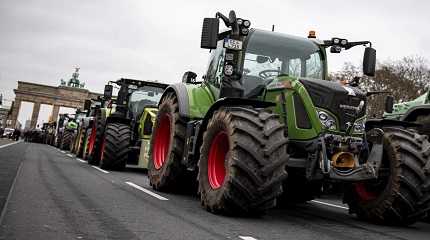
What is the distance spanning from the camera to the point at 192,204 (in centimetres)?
707

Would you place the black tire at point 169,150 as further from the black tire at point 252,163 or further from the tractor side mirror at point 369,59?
the tractor side mirror at point 369,59

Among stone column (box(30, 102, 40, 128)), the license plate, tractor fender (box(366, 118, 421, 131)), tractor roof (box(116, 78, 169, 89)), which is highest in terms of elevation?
stone column (box(30, 102, 40, 128))

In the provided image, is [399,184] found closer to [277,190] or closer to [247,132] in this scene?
[277,190]

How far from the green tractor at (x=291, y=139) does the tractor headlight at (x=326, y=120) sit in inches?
0.5

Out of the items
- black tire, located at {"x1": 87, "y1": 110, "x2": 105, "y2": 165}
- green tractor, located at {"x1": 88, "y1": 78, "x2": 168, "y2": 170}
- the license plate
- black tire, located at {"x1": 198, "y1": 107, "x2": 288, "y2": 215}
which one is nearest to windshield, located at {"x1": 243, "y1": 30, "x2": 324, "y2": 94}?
the license plate

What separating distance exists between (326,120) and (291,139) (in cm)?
48

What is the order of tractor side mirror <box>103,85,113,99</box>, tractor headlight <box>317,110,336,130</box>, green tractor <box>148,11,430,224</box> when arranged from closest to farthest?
green tractor <box>148,11,430,224</box>, tractor headlight <box>317,110,336,130</box>, tractor side mirror <box>103,85,113,99</box>

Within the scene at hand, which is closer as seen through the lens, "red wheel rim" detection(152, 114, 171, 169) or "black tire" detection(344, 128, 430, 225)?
"black tire" detection(344, 128, 430, 225)

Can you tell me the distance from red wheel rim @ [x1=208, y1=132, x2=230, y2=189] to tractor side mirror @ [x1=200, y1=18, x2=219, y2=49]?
44.6 inches

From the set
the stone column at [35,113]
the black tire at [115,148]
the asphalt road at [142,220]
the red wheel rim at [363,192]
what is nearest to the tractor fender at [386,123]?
the red wheel rim at [363,192]

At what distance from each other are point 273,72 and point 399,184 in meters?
2.34

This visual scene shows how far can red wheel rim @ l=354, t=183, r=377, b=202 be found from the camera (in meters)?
6.65

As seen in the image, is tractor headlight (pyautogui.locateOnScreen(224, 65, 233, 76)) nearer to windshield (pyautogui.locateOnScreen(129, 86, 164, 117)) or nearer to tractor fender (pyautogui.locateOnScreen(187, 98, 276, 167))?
tractor fender (pyautogui.locateOnScreen(187, 98, 276, 167))

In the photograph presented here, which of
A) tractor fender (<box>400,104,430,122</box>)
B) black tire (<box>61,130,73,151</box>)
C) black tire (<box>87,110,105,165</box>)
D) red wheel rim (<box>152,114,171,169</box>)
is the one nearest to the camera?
red wheel rim (<box>152,114,171,169</box>)
